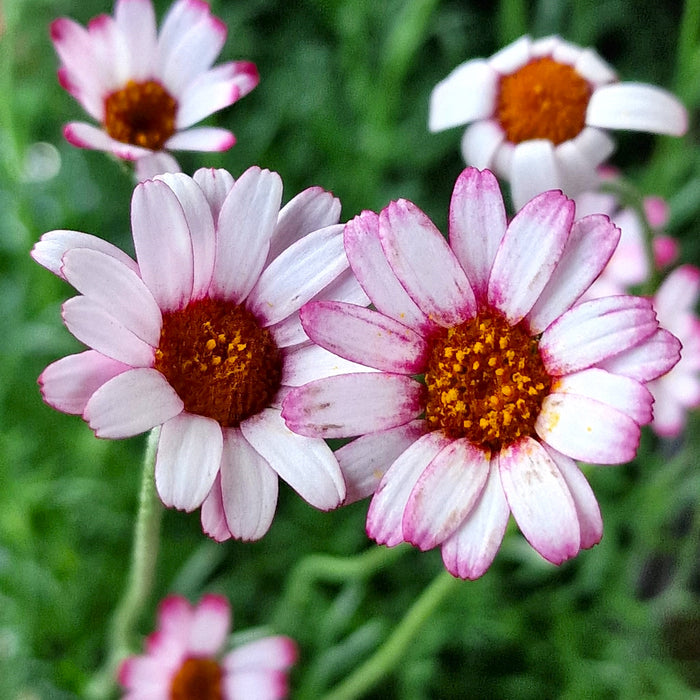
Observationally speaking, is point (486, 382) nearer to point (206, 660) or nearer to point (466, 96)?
point (466, 96)

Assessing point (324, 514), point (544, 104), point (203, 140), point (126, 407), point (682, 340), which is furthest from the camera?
point (324, 514)

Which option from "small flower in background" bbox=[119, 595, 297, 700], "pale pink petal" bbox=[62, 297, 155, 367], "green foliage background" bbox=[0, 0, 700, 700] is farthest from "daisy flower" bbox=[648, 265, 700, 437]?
"pale pink petal" bbox=[62, 297, 155, 367]

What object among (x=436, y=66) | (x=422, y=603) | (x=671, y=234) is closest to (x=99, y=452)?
(x=422, y=603)

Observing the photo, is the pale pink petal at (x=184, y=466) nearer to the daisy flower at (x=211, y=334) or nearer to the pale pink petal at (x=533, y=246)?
the daisy flower at (x=211, y=334)

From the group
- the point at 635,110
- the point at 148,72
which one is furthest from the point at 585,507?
the point at 148,72

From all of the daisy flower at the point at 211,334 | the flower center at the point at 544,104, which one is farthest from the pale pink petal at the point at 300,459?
the flower center at the point at 544,104

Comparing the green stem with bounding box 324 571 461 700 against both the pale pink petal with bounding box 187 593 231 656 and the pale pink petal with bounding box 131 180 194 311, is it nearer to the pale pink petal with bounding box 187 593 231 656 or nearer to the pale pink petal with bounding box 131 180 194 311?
the pale pink petal with bounding box 187 593 231 656
